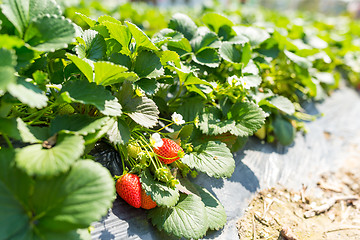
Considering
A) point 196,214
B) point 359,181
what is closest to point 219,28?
point 196,214

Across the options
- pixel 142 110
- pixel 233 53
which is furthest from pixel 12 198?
pixel 233 53

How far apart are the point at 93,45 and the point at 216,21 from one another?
31.8 inches

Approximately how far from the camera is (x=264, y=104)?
1477 millimetres

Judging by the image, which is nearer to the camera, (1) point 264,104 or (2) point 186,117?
(2) point 186,117

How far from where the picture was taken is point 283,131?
66.6 inches

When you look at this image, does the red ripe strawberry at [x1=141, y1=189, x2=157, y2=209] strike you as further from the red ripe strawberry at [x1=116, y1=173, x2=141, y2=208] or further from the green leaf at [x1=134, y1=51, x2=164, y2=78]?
the green leaf at [x1=134, y1=51, x2=164, y2=78]

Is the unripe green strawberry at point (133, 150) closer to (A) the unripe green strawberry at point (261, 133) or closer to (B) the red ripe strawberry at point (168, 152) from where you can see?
(B) the red ripe strawberry at point (168, 152)

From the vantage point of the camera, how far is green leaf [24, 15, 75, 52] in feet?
2.54

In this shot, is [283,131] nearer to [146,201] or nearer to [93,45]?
[146,201]

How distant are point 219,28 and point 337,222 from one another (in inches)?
43.7

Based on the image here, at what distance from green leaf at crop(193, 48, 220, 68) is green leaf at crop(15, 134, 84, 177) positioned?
76cm

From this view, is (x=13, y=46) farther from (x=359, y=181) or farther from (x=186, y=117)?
(x=359, y=181)

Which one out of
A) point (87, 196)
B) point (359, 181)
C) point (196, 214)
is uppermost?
point (87, 196)

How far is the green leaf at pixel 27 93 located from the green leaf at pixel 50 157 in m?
0.11
